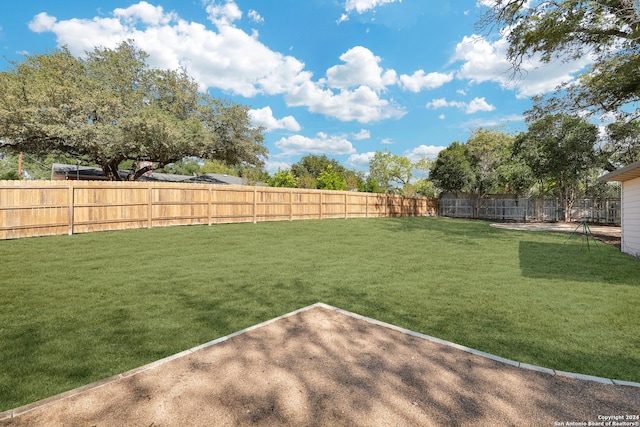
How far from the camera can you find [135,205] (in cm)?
1039

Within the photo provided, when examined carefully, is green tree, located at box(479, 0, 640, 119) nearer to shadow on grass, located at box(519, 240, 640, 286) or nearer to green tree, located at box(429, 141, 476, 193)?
shadow on grass, located at box(519, 240, 640, 286)

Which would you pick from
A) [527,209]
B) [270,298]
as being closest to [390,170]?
[527,209]

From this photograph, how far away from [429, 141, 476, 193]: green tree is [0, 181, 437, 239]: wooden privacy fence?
1336 centimetres

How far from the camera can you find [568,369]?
2471 millimetres

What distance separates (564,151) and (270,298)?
2078cm

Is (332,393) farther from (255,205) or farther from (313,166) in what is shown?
(313,166)

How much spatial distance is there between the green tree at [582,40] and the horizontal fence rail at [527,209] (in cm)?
1065

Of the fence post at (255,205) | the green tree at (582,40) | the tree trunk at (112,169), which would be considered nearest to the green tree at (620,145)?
the green tree at (582,40)

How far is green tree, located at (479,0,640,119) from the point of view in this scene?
884 centimetres

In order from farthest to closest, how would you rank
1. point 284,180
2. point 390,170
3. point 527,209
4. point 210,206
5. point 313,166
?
1. point 313,166
2. point 390,170
3. point 284,180
4. point 527,209
5. point 210,206

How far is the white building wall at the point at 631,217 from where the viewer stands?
7887mm

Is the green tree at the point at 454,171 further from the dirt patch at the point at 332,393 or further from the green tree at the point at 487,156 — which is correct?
the dirt patch at the point at 332,393

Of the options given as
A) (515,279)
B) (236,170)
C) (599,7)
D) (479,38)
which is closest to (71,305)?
(515,279)

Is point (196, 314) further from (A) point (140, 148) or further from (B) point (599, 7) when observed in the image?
(A) point (140, 148)
